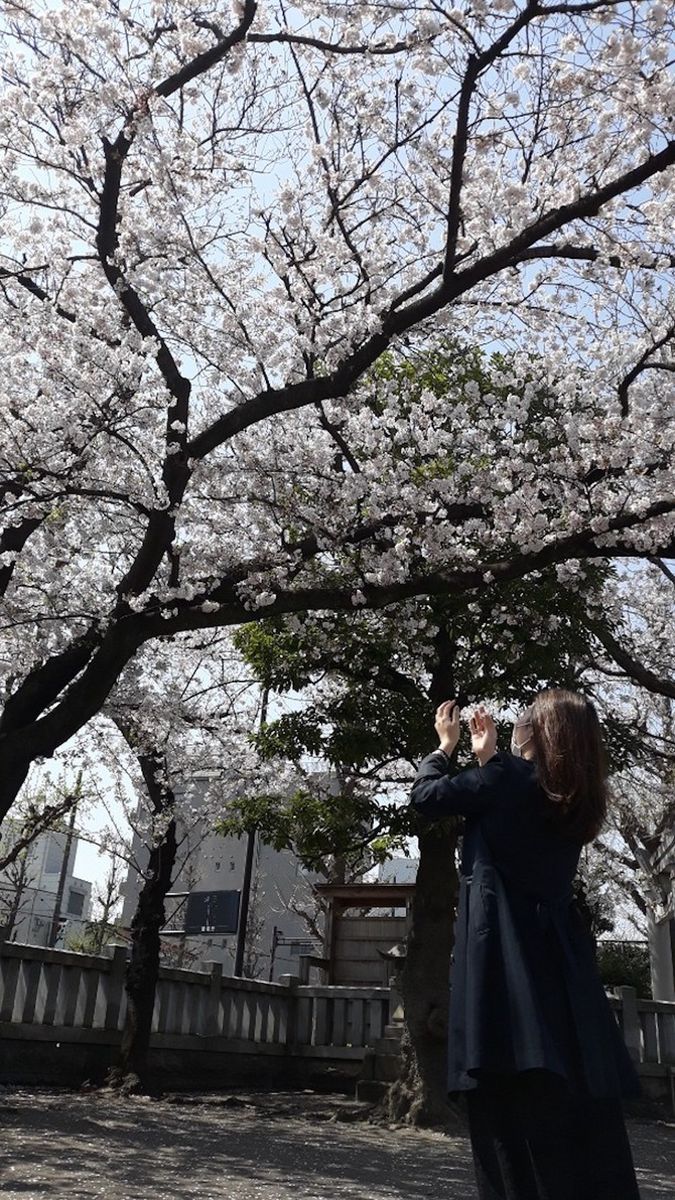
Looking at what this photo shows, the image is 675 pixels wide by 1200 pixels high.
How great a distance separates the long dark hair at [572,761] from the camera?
281 centimetres

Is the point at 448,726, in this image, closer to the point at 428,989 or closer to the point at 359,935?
the point at 428,989

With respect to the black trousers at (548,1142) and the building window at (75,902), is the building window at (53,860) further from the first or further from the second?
the black trousers at (548,1142)

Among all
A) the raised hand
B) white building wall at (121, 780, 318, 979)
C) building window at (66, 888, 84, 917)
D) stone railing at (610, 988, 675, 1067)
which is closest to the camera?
the raised hand

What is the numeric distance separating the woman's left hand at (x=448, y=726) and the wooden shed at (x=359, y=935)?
10569mm

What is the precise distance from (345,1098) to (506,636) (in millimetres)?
6028

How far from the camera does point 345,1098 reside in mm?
11586

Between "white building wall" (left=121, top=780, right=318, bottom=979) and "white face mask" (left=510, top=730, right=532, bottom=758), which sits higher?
"white building wall" (left=121, top=780, right=318, bottom=979)

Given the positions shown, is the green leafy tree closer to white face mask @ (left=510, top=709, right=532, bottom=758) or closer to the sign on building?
white face mask @ (left=510, top=709, right=532, bottom=758)

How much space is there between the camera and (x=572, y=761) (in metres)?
2.85

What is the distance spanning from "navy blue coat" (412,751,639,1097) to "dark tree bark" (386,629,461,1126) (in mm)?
6320

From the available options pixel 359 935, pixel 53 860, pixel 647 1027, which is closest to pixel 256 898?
pixel 359 935

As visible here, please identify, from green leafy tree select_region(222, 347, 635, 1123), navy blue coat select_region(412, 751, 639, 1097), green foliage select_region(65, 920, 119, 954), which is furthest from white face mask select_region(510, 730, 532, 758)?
green foliage select_region(65, 920, 119, 954)

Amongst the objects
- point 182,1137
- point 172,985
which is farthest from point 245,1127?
point 172,985

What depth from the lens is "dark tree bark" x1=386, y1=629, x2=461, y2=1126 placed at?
8766 millimetres
